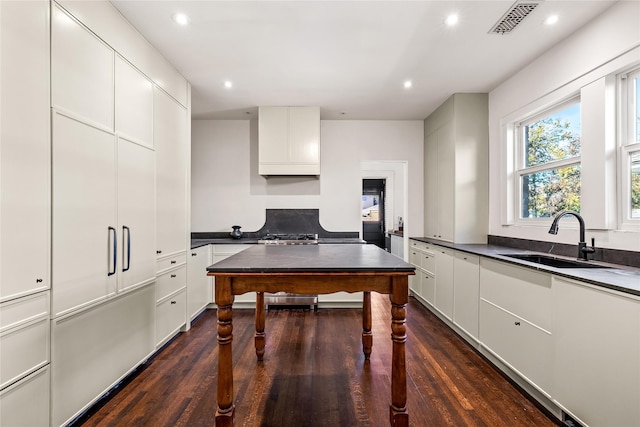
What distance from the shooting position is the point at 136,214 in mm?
2244

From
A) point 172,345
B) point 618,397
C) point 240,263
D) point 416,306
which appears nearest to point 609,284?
point 618,397

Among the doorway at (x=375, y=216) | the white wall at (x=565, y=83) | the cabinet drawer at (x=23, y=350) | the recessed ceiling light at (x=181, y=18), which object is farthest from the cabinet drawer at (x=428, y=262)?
the doorway at (x=375, y=216)

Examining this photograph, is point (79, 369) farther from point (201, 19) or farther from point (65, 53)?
point (201, 19)

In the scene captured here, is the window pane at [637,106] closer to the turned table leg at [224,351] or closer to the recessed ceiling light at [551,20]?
the recessed ceiling light at [551,20]

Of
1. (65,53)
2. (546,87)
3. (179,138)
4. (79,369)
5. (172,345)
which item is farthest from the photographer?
(179,138)

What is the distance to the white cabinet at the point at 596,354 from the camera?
1.35m

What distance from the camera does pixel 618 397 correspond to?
140cm

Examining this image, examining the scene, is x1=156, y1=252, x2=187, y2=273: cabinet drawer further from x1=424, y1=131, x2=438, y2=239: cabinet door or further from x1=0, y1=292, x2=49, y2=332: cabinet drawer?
x1=424, y1=131, x2=438, y2=239: cabinet door

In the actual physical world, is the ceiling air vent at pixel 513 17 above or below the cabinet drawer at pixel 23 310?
above

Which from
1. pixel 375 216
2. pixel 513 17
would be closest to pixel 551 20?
pixel 513 17

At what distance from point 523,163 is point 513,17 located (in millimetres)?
1521

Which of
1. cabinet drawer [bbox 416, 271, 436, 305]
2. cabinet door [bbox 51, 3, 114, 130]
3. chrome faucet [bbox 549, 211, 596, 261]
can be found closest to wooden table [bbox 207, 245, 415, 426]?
cabinet door [bbox 51, 3, 114, 130]

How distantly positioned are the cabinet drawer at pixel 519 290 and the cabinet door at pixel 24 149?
2.77 metres

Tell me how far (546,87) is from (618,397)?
7.81 ft
